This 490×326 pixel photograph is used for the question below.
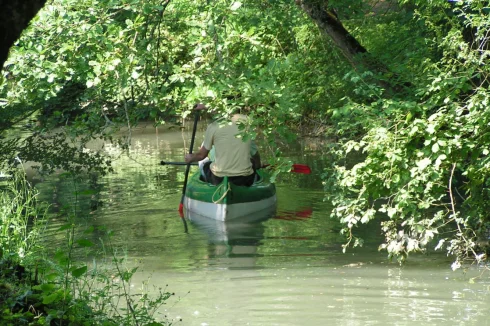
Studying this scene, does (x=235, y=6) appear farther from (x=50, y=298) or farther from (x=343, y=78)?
(x=50, y=298)

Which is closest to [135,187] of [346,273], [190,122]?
[346,273]

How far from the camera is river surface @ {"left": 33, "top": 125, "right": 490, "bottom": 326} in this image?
6.76 m

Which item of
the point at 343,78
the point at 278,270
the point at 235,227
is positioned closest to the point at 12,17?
the point at 343,78

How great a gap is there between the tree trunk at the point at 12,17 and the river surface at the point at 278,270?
212cm

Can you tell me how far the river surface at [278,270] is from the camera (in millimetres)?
6762

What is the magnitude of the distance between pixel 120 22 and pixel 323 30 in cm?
280

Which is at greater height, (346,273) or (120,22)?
(120,22)

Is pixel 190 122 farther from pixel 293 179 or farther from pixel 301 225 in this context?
pixel 301 225

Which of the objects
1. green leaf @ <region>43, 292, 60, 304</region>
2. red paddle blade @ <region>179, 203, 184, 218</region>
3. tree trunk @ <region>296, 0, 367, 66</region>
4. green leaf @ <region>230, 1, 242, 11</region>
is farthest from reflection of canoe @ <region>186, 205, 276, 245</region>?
green leaf @ <region>43, 292, 60, 304</region>

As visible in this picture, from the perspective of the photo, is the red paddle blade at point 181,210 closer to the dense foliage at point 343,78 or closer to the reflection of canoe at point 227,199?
the reflection of canoe at point 227,199

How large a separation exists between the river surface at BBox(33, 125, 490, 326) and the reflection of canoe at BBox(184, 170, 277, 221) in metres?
0.25

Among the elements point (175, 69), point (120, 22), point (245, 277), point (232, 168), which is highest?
→ point (120, 22)

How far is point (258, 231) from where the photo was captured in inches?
433

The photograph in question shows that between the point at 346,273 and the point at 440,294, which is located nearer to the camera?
the point at 440,294
